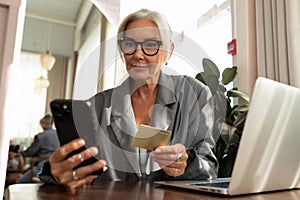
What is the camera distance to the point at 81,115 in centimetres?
56

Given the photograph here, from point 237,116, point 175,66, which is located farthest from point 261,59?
point 175,66

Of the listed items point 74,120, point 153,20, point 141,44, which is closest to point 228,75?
point 153,20

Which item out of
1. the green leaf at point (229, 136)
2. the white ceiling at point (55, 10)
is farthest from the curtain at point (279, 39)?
the white ceiling at point (55, 10)

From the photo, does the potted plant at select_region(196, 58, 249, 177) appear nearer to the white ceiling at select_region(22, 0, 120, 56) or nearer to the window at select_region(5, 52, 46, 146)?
the white ceiling at select_region(22, 0, 120, 56)

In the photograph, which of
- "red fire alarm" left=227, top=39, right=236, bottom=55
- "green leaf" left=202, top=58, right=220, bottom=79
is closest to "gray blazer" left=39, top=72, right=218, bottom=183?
"green leaf" left=202, top=58, right=220, bottom=79

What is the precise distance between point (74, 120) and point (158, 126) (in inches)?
16.8

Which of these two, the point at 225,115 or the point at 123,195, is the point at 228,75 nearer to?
the point at 225,115

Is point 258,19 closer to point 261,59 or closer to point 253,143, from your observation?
point 261,59

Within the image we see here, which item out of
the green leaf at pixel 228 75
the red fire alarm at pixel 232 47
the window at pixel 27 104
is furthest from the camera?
the window at pixel 27 104

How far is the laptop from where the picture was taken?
1.62 ft

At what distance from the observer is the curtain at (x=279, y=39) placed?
139cm

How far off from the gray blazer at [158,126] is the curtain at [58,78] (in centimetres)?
516

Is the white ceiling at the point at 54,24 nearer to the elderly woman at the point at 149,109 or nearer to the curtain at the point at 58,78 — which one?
the curtain at the point at 58,78

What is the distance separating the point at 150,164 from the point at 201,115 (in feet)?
0.81
